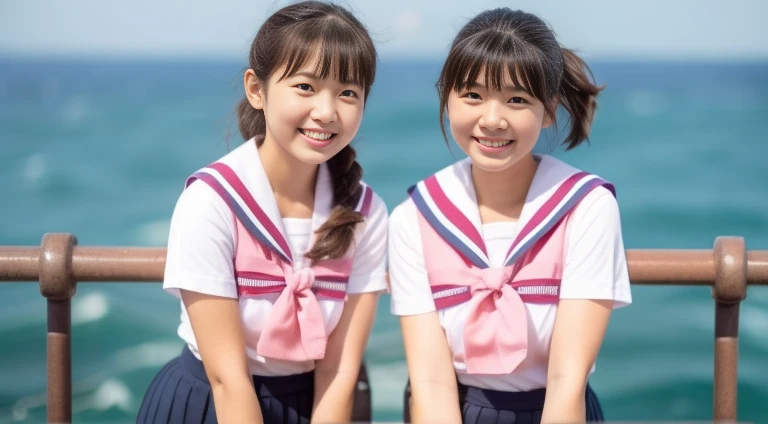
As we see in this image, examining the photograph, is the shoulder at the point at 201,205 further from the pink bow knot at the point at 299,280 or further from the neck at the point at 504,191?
the neck at the point at 504,191

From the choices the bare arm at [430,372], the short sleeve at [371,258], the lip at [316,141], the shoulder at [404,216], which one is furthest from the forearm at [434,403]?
the lip at [316,141]

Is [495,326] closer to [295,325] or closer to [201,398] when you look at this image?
[295,325]

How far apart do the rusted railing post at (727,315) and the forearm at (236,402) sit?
3.65ft

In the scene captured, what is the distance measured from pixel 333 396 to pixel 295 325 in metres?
0.20

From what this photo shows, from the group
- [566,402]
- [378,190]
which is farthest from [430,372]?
[378,190]

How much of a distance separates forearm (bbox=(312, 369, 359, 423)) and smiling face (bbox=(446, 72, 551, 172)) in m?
0.61

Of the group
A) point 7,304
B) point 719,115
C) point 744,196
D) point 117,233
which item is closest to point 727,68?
point 719,115

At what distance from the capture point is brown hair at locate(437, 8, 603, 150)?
200cm

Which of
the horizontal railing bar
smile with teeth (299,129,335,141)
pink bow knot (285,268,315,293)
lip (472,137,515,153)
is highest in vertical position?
smile with teeth (299,129,335,141)

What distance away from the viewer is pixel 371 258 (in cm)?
223

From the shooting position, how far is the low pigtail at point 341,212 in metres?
2.13

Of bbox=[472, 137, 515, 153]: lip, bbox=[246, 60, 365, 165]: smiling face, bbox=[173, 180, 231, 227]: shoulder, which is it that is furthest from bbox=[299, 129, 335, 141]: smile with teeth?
bbox=[472, 137, 515, 153]: lip

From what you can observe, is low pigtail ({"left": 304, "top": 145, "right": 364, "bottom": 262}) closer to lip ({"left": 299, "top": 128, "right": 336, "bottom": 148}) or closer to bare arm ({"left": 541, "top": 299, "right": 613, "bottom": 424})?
lip ({"left": 299, "top": 128, "right": 336, "bottom": 148})

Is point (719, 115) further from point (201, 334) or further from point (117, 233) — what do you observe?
point (201, 334)
